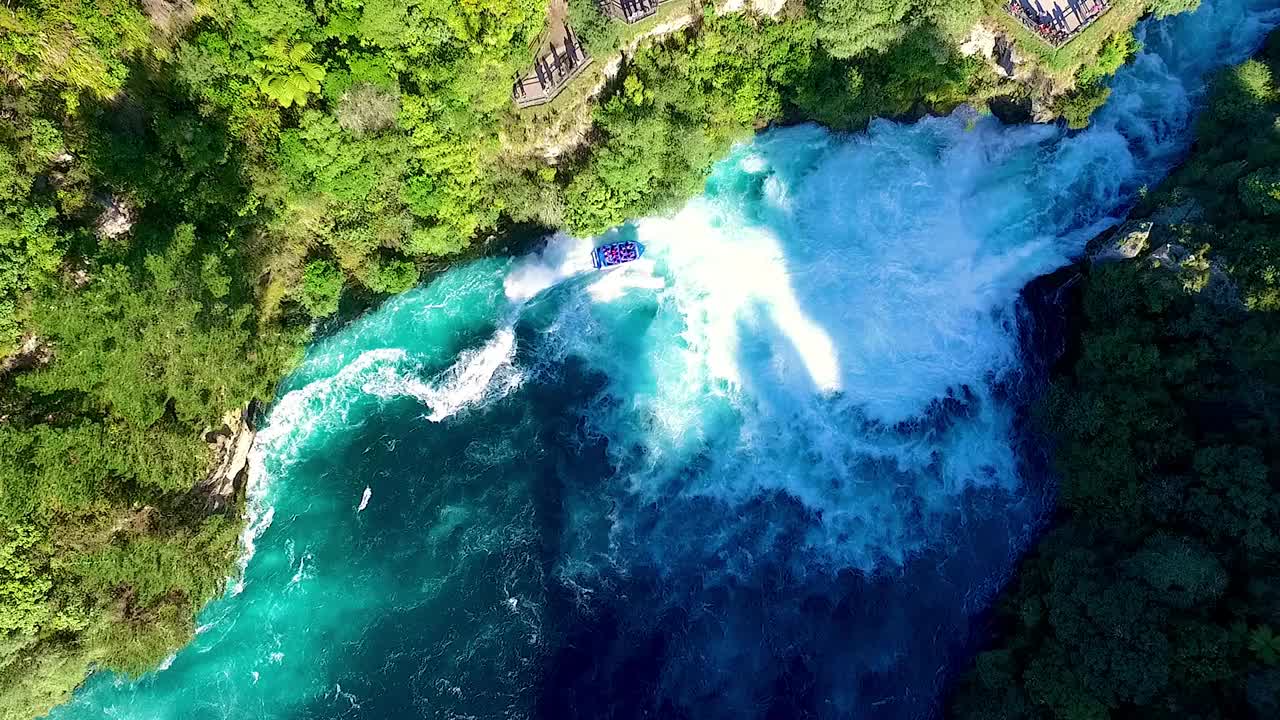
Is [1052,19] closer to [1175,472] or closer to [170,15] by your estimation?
[1175,472]

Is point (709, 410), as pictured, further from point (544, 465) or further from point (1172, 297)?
Answer: point (1172, 297)

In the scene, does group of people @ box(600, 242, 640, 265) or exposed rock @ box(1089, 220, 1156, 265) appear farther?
group of people @ box(600, 242, 640, 265)

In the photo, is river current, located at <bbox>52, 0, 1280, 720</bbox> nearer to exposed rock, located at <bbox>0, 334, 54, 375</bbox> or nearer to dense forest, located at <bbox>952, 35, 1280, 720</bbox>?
dense forest, located at <bbox>952, 35, 1280, 720</bbox>

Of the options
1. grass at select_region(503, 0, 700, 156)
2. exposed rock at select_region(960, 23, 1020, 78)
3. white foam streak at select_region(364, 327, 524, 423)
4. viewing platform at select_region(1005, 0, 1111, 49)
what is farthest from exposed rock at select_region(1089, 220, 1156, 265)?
white foam streak at select_region(364, 327, 524, 423)

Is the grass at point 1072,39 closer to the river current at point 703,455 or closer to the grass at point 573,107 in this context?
the river current at point 703,455

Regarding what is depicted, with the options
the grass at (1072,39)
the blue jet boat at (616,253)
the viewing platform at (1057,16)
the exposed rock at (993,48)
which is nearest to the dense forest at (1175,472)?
the grass at (1072,39)

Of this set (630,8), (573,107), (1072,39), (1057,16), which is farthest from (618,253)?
(1057,16)

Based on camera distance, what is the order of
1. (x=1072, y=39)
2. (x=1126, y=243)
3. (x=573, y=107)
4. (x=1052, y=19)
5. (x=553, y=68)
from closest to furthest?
(x=1126, y=243)
(x=553, y=68)
(x=573, y=107)
(x=1072, y=39)
(x=1052, y=19)
